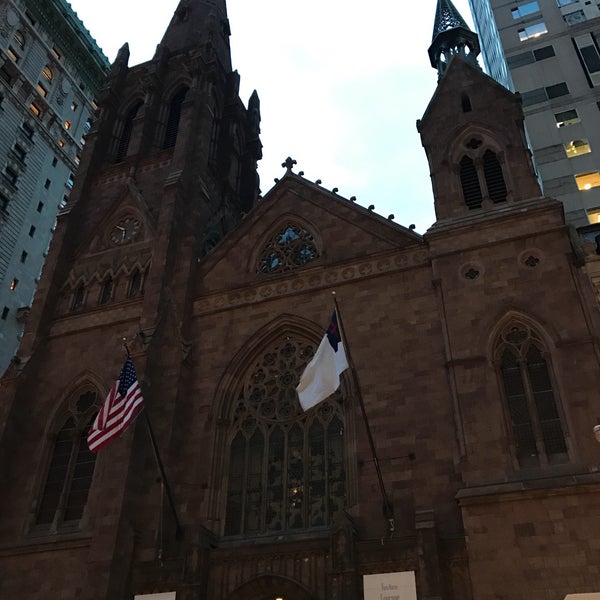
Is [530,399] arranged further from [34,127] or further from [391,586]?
[34,127]

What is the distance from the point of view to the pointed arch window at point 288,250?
2312cm

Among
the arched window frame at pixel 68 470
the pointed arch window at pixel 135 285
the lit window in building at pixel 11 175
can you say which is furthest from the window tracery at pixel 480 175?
the lit window in building at pixel 11 175

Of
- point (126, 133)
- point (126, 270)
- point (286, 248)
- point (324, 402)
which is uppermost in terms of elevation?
point (126, 133)

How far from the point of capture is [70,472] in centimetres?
2092

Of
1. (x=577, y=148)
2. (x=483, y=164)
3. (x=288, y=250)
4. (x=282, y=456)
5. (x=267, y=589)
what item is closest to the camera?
(x=267, y=589)

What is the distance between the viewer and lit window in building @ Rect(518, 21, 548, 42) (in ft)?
132

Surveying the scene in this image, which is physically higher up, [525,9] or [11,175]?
[525,9]

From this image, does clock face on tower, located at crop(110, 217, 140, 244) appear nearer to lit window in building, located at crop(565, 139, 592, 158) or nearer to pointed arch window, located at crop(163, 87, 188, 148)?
pointed arch window, located at crop(163, 87, 188, 148)

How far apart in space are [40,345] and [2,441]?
4016mm

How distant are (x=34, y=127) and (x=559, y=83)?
33.3 metres

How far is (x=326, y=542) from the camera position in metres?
16.5

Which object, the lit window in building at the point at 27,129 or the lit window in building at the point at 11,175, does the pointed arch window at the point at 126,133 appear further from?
the lit window in building at the point at 27,129

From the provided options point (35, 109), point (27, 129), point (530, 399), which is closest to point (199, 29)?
point (27, 129)

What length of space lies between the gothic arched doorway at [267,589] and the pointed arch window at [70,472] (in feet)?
19.6
